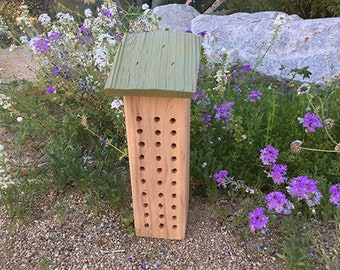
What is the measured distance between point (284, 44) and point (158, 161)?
107 inches

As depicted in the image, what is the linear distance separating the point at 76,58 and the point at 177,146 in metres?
1.70

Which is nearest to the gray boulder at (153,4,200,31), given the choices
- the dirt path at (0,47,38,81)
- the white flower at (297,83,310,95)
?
the dirt path at (0,47,38,81)

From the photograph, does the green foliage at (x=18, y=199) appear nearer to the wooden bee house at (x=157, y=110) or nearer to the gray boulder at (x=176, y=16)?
the wooden bee house at (x=157, y=110)

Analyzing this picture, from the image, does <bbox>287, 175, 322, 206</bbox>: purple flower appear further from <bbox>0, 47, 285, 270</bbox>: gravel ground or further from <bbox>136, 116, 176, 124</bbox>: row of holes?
<bbox>136, 116, 176, 124</bbox>: row of holes

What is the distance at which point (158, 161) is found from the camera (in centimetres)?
205

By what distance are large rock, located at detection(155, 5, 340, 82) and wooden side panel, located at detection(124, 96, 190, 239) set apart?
2031 millimetres

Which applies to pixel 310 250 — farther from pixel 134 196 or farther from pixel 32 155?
pixel 32 155

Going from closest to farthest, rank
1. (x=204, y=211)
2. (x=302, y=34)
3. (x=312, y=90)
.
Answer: (x=204, y=211) < (x=312, y=90) < (x=302, y=34)

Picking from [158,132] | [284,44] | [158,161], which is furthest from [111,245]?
[284,44]

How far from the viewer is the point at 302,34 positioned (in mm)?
4219

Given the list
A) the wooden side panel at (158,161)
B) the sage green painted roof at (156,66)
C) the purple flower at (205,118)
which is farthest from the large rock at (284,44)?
the wooden side panel at (158,161)

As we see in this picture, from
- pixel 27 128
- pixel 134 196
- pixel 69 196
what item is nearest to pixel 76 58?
pixel 27 128

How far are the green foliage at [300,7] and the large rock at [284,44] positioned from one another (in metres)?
1.43

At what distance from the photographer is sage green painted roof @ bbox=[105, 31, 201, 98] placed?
1729mm
